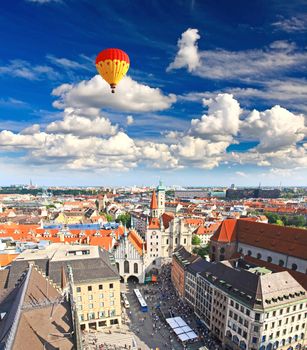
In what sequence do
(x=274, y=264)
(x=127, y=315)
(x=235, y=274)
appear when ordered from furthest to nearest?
1. (x=274, y=264)
2. (x=127, y=315)
3. (x=235, y=274)

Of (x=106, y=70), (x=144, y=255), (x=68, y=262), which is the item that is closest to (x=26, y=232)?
(x=144, y=255)

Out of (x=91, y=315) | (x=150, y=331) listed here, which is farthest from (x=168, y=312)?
(x=91, y=315)

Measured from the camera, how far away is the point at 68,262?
2178 inches

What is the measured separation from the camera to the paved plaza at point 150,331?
5100cm

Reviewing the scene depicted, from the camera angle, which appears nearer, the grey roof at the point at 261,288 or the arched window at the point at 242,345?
the grey roof at the point at 261,288

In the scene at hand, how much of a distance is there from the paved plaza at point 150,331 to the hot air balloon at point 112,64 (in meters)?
52.1

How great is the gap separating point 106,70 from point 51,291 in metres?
39.9

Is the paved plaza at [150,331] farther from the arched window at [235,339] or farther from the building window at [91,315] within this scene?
the arched window at [235,339]

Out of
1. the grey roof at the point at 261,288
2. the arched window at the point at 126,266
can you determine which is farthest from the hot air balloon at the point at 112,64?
the arched window at the point at 126,266

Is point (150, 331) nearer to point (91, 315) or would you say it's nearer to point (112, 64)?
point (91, 315)

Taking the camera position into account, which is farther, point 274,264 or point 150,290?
point 150,290

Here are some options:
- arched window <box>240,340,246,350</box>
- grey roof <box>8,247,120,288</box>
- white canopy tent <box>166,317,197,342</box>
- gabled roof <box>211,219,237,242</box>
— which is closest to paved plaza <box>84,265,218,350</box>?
white canopy tent <box>166,317,197,342</box>

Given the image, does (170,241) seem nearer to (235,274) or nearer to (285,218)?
(235,274)

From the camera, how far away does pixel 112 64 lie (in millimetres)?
48375
